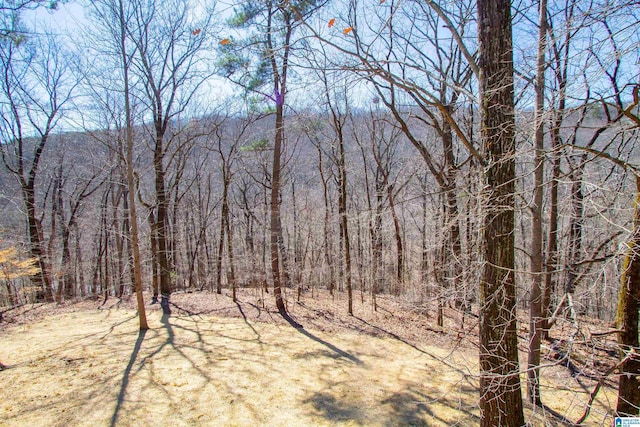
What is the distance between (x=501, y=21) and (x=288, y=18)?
638 centimetres

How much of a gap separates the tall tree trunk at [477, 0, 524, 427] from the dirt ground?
0.35 metres

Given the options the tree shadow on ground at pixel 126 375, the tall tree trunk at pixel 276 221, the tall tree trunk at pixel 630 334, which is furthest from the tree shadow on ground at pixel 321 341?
the tall tree trunk at pixel 630 334

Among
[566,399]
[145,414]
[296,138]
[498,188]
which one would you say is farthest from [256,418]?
[296,138]

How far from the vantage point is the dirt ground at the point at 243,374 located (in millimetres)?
4223

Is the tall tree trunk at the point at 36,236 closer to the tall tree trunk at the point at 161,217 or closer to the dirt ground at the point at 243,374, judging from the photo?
the dirt ground at the point at 243,374

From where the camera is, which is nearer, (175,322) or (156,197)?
(175,322)

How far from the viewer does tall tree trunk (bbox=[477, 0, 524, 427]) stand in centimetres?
323

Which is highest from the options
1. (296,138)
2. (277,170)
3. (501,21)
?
(296,138)

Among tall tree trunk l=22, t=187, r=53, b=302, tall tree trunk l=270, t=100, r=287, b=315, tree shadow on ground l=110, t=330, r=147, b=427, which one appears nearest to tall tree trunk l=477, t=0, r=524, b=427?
tree shadow on ground l=110, t=330, r=147, b=427

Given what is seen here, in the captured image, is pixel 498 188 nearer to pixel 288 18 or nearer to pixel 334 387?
pixel 334 387

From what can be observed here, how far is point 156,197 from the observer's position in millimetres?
10414

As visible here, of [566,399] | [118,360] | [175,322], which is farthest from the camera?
[175,322]

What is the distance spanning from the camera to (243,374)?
17.8 ft

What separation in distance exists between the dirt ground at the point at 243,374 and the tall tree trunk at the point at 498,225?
351mm
